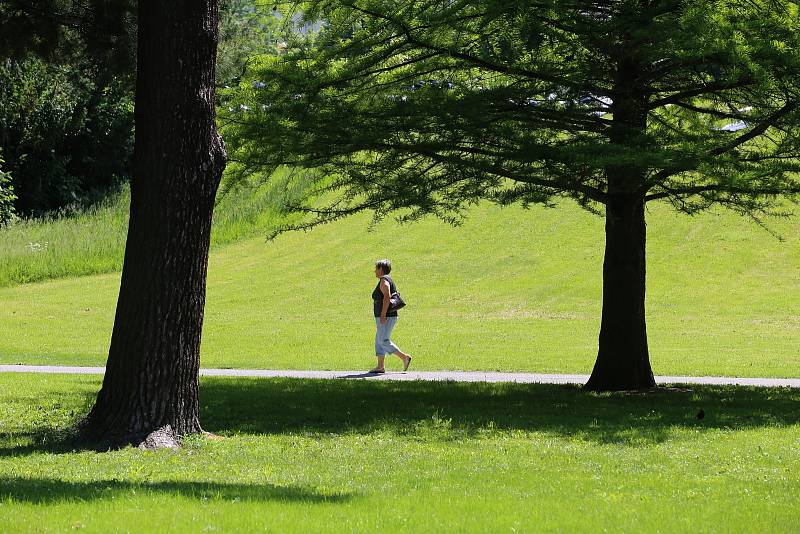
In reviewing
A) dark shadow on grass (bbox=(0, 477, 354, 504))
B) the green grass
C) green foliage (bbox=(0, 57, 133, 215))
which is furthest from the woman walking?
green foliage (bbox=(0, 57, 133, 215))

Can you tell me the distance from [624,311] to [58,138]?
36.3 meters

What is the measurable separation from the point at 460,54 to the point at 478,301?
67.1ft

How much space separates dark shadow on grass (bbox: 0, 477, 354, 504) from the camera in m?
6.66

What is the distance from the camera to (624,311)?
1461cm

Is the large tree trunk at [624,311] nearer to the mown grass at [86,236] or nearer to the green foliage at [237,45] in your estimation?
the green foliage at [237,45]

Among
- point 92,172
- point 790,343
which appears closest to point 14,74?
point 92,172

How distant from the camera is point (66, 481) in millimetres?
7512

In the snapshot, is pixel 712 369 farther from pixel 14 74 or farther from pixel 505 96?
pixel 14 74

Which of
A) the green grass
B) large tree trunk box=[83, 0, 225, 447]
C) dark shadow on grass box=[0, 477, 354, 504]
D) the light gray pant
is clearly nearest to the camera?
the green grass

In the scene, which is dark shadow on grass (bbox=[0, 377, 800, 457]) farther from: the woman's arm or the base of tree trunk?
the woman's arm

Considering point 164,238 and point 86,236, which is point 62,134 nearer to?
point 86,236

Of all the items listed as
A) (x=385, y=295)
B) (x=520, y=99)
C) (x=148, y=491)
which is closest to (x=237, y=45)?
(x=385, y=295)

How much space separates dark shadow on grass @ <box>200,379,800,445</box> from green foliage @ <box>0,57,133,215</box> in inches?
1182

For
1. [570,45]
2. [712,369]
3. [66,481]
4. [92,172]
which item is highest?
[92,172]
